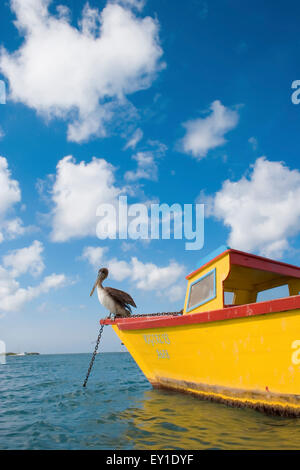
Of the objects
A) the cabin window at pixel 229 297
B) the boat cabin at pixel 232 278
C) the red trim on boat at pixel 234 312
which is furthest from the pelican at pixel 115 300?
the cabin window at pixel 229 297

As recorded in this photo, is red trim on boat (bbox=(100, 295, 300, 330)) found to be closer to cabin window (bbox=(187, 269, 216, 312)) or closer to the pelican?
cabin window (bbox=(187, 269, 216, 312))

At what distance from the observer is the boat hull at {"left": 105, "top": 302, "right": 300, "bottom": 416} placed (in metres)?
4.54

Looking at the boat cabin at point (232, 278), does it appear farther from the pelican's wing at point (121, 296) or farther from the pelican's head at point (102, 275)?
the pelican's head at point (102, 275)

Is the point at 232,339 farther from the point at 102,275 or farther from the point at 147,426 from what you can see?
the point at 102,275

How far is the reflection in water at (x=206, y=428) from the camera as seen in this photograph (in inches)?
157

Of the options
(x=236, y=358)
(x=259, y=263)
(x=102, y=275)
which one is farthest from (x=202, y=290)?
(x=102, y=275)

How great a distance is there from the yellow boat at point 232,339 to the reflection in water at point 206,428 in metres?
0.23
